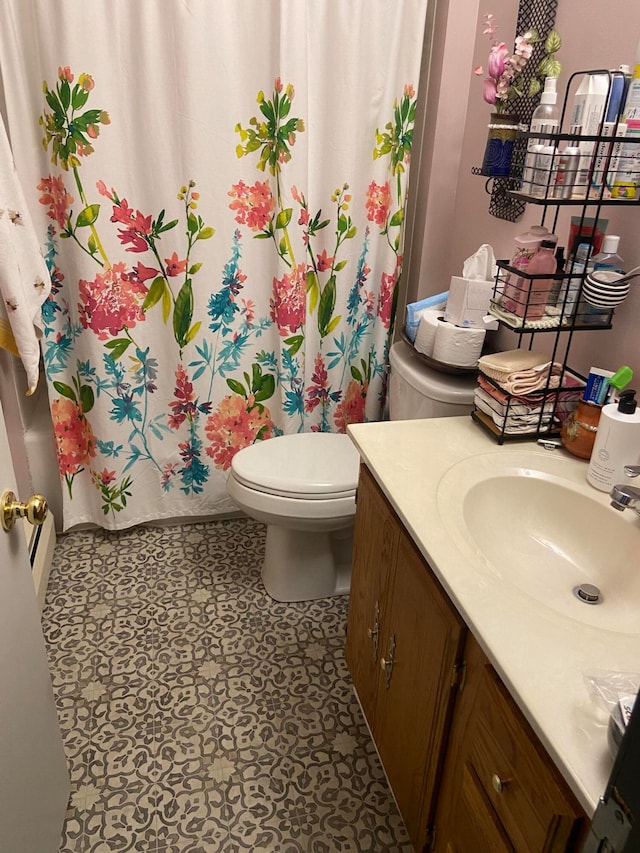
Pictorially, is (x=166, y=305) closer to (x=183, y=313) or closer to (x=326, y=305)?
(x=183, y=313)

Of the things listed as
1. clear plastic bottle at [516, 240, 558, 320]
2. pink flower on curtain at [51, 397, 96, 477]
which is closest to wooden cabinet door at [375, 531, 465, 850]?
clear plastic bottle at [516, 240, 558, 320]

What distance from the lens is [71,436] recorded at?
2.19m

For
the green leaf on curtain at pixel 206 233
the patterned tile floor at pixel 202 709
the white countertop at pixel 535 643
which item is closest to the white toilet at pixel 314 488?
the patterned tile floor at pixel 202 709

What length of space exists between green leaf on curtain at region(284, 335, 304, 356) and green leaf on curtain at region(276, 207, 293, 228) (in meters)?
0.37

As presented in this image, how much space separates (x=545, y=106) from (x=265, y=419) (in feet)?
4.65

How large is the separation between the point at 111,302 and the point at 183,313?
226mm

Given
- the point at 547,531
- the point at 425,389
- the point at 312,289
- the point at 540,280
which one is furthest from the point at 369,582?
the point at 312,289

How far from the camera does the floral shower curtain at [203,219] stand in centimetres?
178

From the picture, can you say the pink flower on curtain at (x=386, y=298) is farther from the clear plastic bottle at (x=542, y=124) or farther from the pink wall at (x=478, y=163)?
the clear plastic bottle at (x=542, y=124)

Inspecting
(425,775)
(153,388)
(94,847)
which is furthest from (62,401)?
(425,775)

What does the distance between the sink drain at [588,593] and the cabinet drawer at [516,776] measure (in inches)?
11.6

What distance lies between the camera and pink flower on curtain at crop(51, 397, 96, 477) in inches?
84.4

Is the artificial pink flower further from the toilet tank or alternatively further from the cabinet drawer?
the cabinet drawer

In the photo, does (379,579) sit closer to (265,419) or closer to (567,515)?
(567,515)
